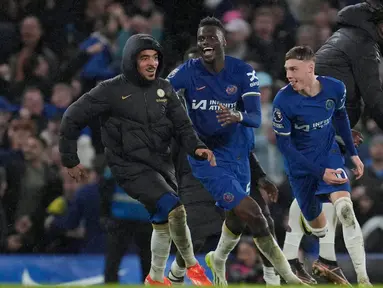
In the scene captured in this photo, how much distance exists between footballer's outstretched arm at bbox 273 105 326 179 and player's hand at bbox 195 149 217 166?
0.68m

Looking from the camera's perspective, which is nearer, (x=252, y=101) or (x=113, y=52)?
(x=252, y=101)

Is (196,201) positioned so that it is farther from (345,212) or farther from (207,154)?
(345,212)

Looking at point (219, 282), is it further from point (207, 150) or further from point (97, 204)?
point (97, 204)

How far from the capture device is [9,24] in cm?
1600

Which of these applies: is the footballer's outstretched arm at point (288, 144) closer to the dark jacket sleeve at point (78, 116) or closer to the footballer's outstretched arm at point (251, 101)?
the footballer's outstretched arm at point (251, 101)

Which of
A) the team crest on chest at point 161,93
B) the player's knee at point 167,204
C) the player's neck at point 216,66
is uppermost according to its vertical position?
the player's neck at point 216,66

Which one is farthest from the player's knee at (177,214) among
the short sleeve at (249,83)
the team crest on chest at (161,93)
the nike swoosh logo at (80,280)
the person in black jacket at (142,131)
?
the nike swoosh logo at (80,280)

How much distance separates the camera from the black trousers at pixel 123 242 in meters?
12.7

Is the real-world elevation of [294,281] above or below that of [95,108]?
below

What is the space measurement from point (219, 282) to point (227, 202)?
914mm

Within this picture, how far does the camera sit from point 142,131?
10.8 meters

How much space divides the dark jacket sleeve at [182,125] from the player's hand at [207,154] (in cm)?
5

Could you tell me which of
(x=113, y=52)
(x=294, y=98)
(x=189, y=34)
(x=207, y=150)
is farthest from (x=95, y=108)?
(x=189, y=34)

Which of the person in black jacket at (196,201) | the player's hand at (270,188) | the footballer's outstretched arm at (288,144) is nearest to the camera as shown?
the footballer's outstretched arm at (288,144)
